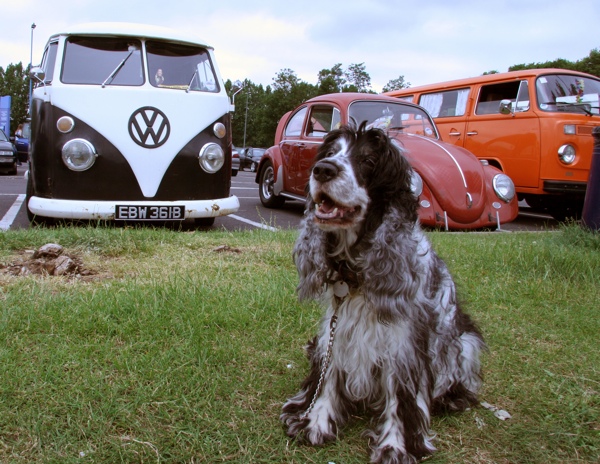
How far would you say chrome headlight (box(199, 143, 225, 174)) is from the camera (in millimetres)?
5836

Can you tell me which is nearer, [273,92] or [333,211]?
[333,211]

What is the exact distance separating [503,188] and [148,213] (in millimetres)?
4579

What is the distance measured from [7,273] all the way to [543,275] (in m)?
4.11

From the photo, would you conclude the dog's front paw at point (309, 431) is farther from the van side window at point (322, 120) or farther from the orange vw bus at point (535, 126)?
the orange vw bus at point (535, 126)

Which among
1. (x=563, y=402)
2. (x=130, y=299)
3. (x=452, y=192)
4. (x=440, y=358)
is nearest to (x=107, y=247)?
(x=130, y=299)

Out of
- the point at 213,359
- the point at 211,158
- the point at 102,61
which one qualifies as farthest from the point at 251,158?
the point at 213,359

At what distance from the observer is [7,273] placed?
3939 mm

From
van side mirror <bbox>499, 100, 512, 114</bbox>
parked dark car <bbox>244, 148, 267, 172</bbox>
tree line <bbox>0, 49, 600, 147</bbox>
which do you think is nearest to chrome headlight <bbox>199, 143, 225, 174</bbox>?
van side mirror <bbox>499, 100, 512, 114</bbox>

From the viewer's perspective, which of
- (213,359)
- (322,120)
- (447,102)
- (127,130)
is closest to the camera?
(213,359)

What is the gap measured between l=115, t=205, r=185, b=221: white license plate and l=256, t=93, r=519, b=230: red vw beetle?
1.44 meters

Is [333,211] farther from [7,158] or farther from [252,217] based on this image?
[7,158]

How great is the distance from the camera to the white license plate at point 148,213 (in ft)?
17.9

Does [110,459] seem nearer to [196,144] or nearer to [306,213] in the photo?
[306,213]

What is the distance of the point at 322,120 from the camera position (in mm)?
8273
